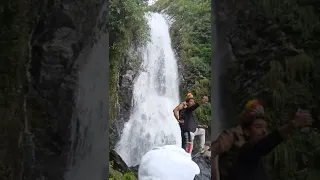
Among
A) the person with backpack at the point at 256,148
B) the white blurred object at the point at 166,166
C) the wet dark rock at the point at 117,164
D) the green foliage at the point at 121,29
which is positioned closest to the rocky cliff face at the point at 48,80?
the person with backpack at the point at 256,148

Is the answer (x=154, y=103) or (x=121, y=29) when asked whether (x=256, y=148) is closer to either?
(x=121, y=29)

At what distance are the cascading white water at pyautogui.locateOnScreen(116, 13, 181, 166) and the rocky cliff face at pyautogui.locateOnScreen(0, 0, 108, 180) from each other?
682cm

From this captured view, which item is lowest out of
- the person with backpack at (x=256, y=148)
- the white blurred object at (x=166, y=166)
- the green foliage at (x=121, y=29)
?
the white blurred object at (x=166, y=166)

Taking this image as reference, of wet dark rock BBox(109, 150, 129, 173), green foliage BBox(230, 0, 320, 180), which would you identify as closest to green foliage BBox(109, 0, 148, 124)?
wet dark rock BBox(109, 150, 129, 173)

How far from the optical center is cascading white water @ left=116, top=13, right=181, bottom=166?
930 centimetres

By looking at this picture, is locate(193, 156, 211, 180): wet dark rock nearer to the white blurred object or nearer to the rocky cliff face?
the white blurred object

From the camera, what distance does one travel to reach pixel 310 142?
1.88 metres

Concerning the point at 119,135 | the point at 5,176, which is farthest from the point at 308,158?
the point at 119,135

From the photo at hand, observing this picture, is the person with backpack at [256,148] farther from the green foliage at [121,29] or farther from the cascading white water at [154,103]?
the cascading white water at [154,103]

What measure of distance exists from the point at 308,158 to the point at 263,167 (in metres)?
0.22

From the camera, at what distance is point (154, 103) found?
9.94 meters

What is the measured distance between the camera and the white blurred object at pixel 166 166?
11.1 ft

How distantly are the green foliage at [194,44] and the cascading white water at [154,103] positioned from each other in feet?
0.89

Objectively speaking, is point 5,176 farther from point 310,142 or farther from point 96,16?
point 310,142
